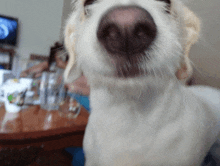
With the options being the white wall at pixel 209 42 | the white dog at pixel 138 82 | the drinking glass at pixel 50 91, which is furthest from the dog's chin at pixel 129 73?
the white wall at pixel 209 42

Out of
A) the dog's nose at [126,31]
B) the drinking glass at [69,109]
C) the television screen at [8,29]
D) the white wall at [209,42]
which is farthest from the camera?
the television screen at [8,29]

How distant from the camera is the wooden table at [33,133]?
0.73 m

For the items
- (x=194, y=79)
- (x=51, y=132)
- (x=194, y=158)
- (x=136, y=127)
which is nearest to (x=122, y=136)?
(x=136, y=127)

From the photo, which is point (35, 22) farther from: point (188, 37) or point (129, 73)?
point (129, 73)

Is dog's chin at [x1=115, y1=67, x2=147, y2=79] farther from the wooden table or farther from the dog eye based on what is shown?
the wooden table

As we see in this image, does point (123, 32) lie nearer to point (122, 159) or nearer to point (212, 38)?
point (122, 159)

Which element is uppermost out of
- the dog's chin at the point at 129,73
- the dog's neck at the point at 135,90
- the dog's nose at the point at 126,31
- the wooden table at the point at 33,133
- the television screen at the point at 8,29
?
the dog's nose at the point at 126,31

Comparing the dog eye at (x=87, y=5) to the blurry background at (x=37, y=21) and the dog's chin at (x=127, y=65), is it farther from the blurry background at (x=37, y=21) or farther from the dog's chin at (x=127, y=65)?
the blurry background at (x=37, y=21)

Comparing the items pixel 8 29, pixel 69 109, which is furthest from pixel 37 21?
pixel 69 109

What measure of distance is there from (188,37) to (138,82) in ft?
1.51

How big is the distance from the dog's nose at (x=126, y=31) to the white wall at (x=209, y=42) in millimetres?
1191

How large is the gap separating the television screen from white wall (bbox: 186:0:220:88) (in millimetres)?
4525

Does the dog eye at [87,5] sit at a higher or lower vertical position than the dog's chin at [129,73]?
higher

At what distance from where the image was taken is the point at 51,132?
0.84 meters
